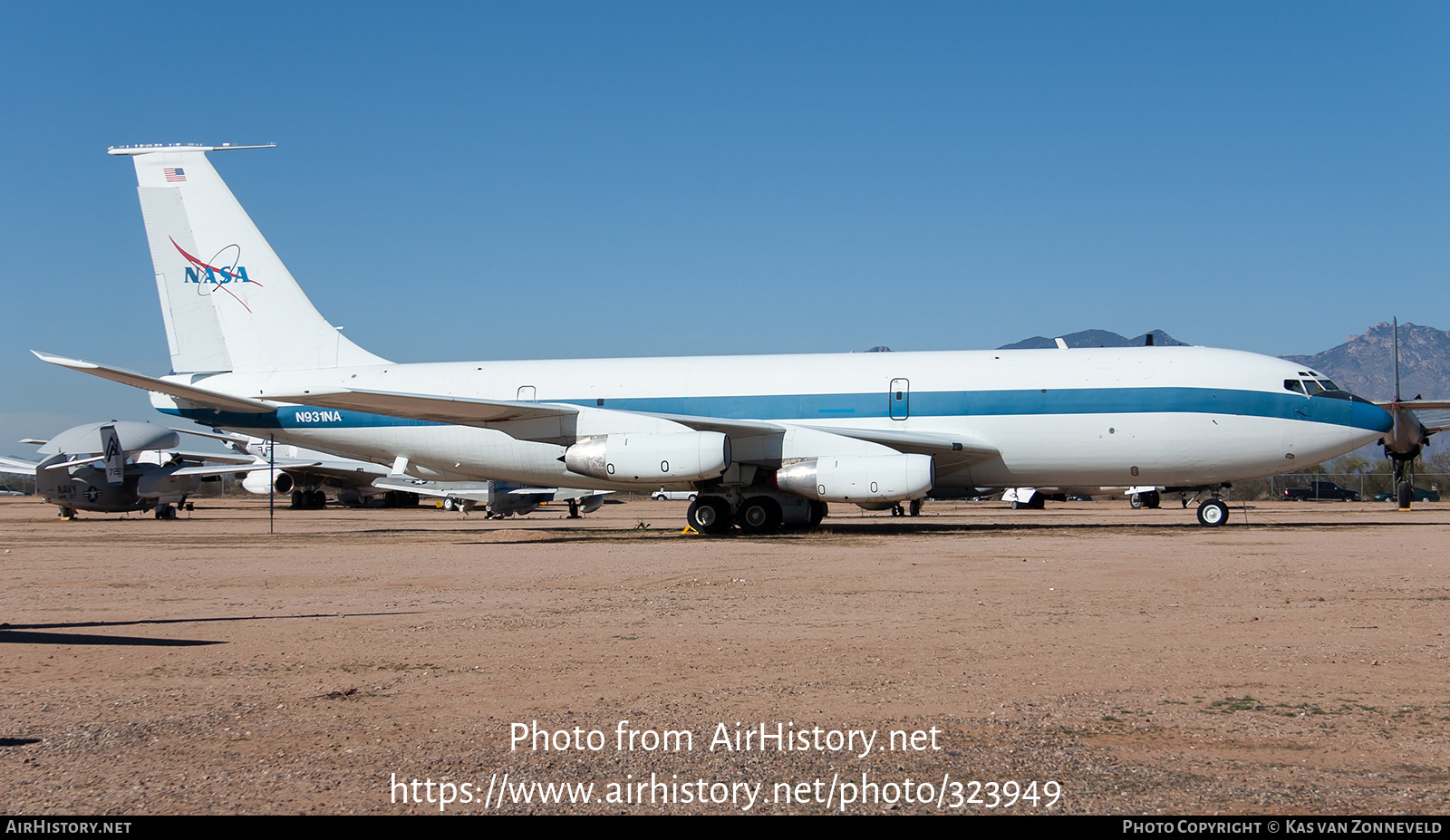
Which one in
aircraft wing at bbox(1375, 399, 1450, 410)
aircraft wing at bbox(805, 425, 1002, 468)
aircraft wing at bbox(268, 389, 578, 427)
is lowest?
aircraft wing at bbox(805, 425, 1002, 468)

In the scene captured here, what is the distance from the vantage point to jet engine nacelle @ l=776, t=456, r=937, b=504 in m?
18.2

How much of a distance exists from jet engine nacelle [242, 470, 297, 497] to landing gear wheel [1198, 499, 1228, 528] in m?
→ 40.0

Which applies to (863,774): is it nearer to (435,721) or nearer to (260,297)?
(435,721)

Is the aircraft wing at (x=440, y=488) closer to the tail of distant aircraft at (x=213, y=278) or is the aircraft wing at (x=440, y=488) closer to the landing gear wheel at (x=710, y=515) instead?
the tail of distant aircraft at (x=213, y=278)

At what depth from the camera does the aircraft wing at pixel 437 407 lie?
60.3 feet

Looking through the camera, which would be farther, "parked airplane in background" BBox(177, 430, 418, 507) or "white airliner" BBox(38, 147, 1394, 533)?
"parked airplane in background" BBox(177, 430, 418, 507)

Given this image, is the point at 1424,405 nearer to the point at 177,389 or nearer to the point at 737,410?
the point at 737,410

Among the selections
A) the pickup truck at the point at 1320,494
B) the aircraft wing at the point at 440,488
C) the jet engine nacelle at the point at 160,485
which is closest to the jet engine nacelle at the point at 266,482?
the aircraft wing at the point at 440,488

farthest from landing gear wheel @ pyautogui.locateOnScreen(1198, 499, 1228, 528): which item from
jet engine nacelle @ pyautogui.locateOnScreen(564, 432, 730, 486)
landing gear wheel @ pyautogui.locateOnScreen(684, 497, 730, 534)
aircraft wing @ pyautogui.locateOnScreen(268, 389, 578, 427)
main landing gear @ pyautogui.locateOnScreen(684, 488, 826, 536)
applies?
aircraft wing @ pyautogui.locateOnScreen(268, 389, 578, 427)

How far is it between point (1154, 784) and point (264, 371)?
74.1 ft

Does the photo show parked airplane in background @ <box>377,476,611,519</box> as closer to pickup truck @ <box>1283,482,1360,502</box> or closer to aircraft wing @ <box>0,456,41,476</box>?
aircraft wing @ <box>0,456,41,476</box>

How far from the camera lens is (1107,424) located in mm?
19250

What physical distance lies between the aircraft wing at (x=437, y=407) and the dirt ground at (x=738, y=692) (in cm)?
708
